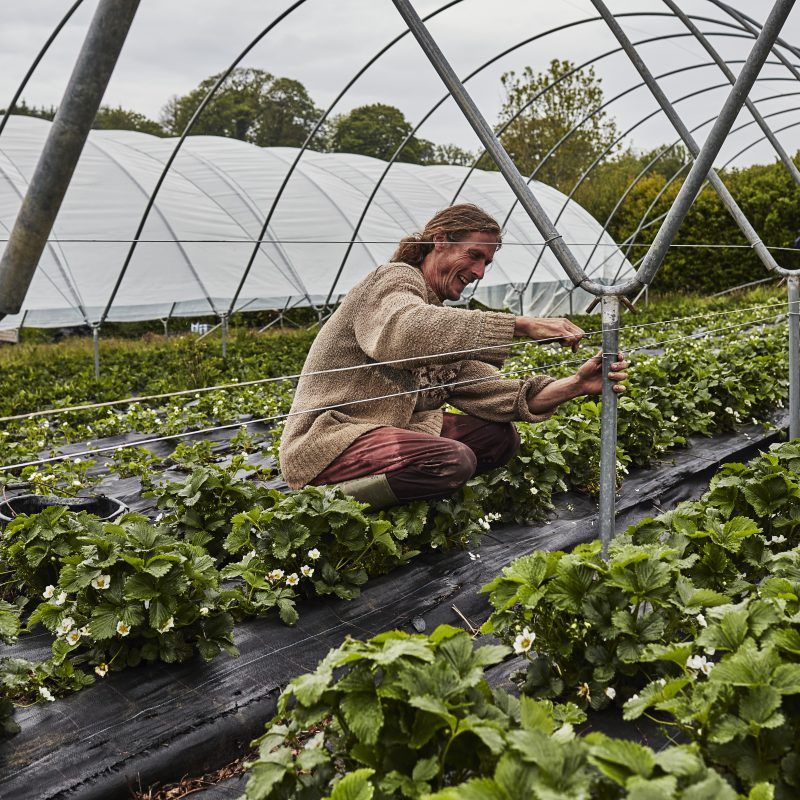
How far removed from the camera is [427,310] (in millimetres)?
2785

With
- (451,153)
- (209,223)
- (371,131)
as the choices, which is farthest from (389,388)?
(451,153)

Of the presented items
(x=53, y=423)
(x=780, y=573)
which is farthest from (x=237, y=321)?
(x=780, y=573)

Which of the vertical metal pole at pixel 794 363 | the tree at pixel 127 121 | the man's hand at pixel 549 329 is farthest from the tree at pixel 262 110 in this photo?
the man's hand at pixel 549 329

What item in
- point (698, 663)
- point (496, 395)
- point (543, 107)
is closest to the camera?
point (698, 663)

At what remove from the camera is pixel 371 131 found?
51.9ft

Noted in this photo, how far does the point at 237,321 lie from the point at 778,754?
46.0ft

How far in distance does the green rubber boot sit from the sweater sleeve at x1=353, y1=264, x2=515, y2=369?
43 centimetres

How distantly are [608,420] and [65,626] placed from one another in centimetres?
181

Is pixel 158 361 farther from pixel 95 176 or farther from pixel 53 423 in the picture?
pixel 53 423

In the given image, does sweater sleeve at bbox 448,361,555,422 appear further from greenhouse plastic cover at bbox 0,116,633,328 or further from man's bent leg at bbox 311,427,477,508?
greenhouse plastic cover at bbox 0,116,633,328

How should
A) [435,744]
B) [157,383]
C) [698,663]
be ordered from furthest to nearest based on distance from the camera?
1. [157,383]
2. [698,663]
3. [435,744]

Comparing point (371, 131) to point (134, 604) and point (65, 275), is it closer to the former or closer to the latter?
point (65, 275)

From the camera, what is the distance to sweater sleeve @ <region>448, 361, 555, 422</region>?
11.3 feet

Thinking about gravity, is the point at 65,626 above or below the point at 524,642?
above
